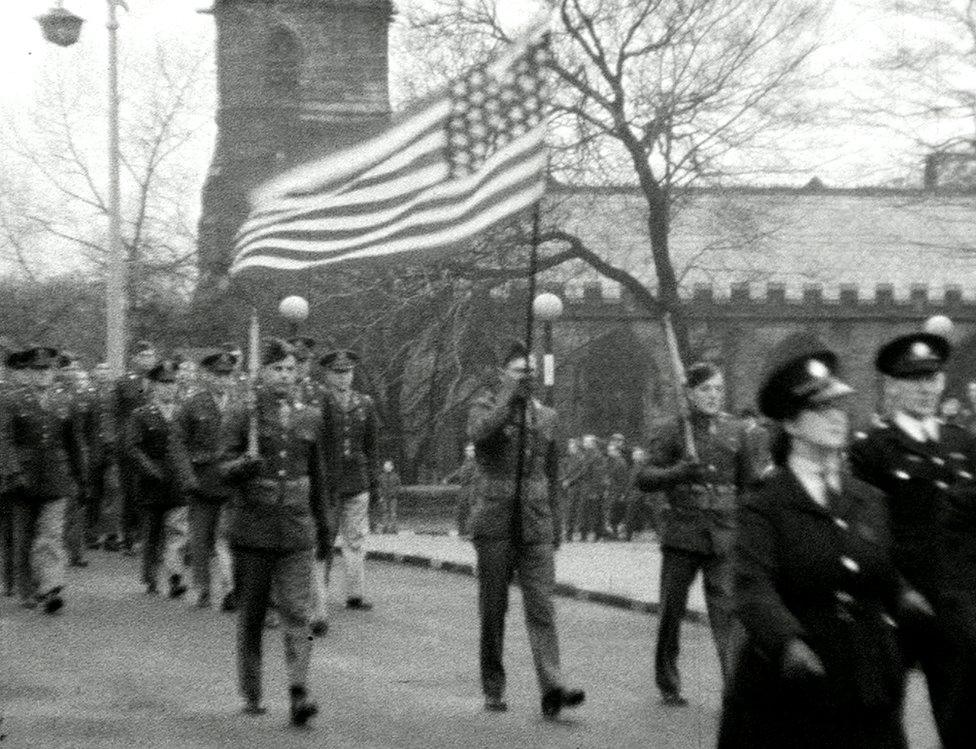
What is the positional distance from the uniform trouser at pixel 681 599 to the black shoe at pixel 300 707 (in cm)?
199

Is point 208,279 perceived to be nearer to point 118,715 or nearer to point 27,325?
point 27,325

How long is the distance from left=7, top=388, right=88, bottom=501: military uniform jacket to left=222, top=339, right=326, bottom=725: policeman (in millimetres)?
4380

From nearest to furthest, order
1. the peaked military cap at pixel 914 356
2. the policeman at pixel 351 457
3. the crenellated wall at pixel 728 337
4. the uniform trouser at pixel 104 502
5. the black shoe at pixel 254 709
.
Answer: the peaked military cap at pixel 914 356, the black shoe at pixel 254 709, the policeman at pixel 351 457, the uniform trouser at pixel 104 502, the crenellated wall at pixel 728 337

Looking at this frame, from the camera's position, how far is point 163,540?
17.4 m

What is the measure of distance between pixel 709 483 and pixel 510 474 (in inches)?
40.8

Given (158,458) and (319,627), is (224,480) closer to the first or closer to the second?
(319,627)

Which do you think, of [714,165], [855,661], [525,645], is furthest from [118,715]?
[714,165]

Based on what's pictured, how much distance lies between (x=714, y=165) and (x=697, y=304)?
25693 mm

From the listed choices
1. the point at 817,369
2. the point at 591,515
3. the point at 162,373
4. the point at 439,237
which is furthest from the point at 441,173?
the point at 591,515

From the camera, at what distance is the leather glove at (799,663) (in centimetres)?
643

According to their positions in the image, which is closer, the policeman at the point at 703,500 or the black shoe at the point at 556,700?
the black shoe at the point at 556,700

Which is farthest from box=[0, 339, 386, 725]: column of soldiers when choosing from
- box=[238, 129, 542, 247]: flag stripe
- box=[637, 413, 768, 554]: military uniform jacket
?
box=[637, 413, 768, 554]: military uniform jacket

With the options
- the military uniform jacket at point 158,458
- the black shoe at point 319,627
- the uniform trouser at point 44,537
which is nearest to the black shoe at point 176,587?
the military uniform jacket at point 158,458

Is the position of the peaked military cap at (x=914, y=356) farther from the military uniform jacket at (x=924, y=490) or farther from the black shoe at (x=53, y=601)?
the black shoe at (x=53, y=601)
